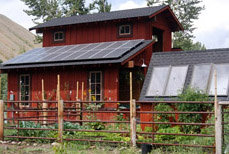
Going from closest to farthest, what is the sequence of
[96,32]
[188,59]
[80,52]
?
[188,59]
[80,52]
[96,32]

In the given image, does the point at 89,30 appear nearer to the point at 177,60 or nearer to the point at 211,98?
the point at 177,60

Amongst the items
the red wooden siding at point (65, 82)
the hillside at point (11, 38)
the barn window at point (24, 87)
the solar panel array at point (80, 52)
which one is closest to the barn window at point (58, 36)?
the solar panel array at point (80, 52)

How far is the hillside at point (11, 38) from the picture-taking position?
99300 mm

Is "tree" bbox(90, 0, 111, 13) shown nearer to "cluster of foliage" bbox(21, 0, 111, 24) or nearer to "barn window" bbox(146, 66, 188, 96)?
"cluster of foliage" bbox(21, 0, 111, 24)

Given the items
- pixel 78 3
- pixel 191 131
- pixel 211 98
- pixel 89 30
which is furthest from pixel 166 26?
pixel 78 3

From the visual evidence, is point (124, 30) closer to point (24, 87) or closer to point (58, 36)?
point (58, 36)

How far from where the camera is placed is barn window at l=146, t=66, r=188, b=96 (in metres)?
15.2

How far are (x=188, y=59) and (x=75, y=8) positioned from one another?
26.9 m

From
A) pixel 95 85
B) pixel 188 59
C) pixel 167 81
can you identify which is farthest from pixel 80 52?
pixel 167 81

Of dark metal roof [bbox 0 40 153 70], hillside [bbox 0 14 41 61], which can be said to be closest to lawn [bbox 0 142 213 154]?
dark metal roof [bbox 0 40 153 70]

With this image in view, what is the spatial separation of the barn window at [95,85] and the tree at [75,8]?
21448mm

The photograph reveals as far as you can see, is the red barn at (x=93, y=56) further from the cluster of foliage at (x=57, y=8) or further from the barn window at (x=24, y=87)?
the cluster of foliage at (x=57, y=8)

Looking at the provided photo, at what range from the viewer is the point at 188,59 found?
53.2 ft

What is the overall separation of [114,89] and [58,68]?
3721 mm
